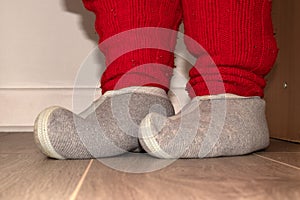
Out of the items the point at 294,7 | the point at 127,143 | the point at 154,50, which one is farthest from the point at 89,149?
the point at 294,7

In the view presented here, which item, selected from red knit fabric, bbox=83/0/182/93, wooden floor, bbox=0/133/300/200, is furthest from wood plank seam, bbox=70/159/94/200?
red knit fabric, bbox=83/0/182/93

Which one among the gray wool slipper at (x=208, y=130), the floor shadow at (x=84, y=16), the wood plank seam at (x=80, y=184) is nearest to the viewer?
the wood plank seam at (x=80, y=184)

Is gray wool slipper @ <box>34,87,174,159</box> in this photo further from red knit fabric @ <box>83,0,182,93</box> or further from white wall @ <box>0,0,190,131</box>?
white wall @ <box>0,0,190,131</box>

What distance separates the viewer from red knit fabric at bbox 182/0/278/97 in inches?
24.0

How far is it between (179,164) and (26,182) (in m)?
0.18

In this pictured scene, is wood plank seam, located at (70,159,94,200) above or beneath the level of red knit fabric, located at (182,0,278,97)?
beneath

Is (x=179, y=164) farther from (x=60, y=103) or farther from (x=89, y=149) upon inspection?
(x=60, y=103)

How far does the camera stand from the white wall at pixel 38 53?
1173 mm

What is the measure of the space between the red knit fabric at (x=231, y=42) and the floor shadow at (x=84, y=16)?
573 mm

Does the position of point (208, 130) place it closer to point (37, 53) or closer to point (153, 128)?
point (153, 128)

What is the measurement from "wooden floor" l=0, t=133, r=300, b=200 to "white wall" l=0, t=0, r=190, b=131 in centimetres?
62

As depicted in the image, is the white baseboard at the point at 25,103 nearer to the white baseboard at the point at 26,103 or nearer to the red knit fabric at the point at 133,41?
the white baseboard at the point at 26,103

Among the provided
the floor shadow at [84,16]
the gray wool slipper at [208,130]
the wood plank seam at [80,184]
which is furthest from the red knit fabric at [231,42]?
the floor shadow at [84,16]

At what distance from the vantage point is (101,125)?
58 centimetres
